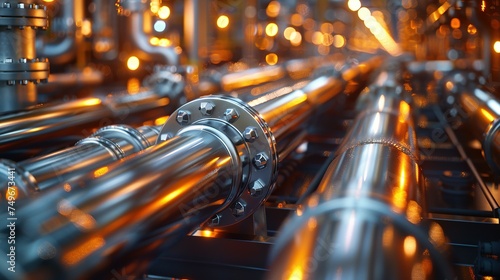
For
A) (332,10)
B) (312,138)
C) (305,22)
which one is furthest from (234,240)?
(332,10)

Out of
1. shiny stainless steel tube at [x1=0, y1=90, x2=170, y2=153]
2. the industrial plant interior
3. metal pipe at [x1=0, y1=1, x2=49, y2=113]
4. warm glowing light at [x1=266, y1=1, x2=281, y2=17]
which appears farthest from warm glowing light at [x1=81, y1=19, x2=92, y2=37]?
warm glowing light at [x1=266, y1=1, x2=281, y2=17]

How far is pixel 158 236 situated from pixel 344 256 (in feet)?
0.66

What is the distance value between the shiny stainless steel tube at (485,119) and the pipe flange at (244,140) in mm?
403

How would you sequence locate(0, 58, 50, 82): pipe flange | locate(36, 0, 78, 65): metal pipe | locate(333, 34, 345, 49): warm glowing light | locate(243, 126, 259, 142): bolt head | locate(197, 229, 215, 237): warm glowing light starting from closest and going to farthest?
locate(243, 126, 259, 142): bolt head
locate(197, 229, 215, 237): warm glowing light
locate(0, 58, 50, 82): pipe flange
locate(36, 0, 78, 65): metal pipe
locate(333, 34, 345, 49): warm glowing light

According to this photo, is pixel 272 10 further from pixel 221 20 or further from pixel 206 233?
pixel 206 233

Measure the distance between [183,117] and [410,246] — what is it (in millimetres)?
357

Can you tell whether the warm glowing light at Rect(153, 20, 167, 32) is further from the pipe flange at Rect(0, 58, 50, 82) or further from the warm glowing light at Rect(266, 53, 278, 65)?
the warm glowing light at Rect(266, 53, 278, 65)

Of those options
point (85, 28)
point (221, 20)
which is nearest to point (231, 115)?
point (85, 28)

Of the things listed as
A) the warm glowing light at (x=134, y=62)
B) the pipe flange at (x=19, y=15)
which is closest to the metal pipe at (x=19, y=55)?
the pipe flange at (x=19, y=15)

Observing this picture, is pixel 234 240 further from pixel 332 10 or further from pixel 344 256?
pixel 332 10

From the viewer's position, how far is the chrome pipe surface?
0.40 m

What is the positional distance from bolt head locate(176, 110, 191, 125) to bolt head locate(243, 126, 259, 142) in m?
0.07

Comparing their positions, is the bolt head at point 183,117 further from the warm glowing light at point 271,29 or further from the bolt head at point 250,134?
the warm glowing light at point 271,29

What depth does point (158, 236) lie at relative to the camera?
0.53 m
